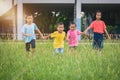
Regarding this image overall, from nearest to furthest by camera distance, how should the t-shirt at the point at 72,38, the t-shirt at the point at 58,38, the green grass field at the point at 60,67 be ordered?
the green grass field at the point at 60,67, the t-shirt at the point at 58,38, the t-shirt at the point at 72,38

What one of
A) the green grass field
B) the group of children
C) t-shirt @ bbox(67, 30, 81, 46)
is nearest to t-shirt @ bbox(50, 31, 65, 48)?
the group of children

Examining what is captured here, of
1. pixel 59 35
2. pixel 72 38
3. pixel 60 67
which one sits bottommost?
pixel 60 67

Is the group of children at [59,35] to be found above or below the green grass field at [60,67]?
above

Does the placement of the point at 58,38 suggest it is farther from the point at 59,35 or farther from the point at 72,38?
the point at 72,38

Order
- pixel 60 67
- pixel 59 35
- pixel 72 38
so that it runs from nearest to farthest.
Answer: pixel 60 67 → pixel 59 35 → pixel 72 38

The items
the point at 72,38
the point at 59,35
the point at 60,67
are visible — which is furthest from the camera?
the point at 72,38

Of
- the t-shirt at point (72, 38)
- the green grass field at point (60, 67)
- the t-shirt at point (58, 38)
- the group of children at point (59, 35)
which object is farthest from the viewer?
the t-shirt at point (72, 38)

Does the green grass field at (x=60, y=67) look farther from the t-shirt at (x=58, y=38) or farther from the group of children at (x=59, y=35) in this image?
the t-shirt at (x=58, y=38)

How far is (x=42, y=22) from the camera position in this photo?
142 ft

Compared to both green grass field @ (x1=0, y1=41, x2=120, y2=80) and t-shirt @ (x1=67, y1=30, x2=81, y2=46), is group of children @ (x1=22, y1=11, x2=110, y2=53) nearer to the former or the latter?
t-shirt @ (x1=67, y1=30, x2=81, y2=46)

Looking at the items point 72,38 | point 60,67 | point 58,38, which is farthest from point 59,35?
point 60,67

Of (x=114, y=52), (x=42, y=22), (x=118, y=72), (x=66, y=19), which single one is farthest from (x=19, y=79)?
(x=66, y=19)

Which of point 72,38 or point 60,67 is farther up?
point 72,38

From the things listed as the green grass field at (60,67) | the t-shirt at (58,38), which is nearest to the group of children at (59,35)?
the t-shirt at (58,38)
